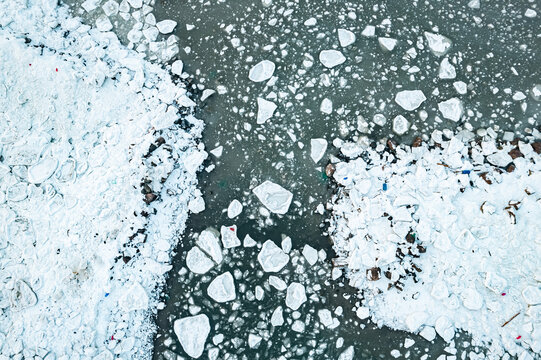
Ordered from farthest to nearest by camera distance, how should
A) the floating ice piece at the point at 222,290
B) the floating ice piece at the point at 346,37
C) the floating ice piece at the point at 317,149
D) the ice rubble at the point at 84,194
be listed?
the floating ice piece at the point at 346,37, the floating ice piece at the point at 317,149, the floating ice piece at the point at 222,290, the ice rubble at the point at 84,194

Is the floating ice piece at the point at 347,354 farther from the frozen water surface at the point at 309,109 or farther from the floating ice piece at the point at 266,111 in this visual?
the floating ice piece at the point at 266,111

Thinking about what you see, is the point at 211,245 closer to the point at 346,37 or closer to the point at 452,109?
the point at 346,37

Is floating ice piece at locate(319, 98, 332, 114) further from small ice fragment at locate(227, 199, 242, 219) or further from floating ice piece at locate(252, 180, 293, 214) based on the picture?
small ice fragment at locate(227, 199, 242, 219)

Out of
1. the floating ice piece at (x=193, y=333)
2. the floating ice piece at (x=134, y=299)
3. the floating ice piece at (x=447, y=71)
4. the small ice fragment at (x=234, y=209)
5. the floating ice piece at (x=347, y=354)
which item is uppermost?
the floating ice piece at (x=447, y=71)

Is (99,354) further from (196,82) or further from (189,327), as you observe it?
(196,82)

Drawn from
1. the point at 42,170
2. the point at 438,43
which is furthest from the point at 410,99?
the point at 42,170

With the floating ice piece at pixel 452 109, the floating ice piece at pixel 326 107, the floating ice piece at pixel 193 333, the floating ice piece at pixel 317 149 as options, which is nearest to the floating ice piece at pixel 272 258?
the floating ice piece at pixel 193 333
